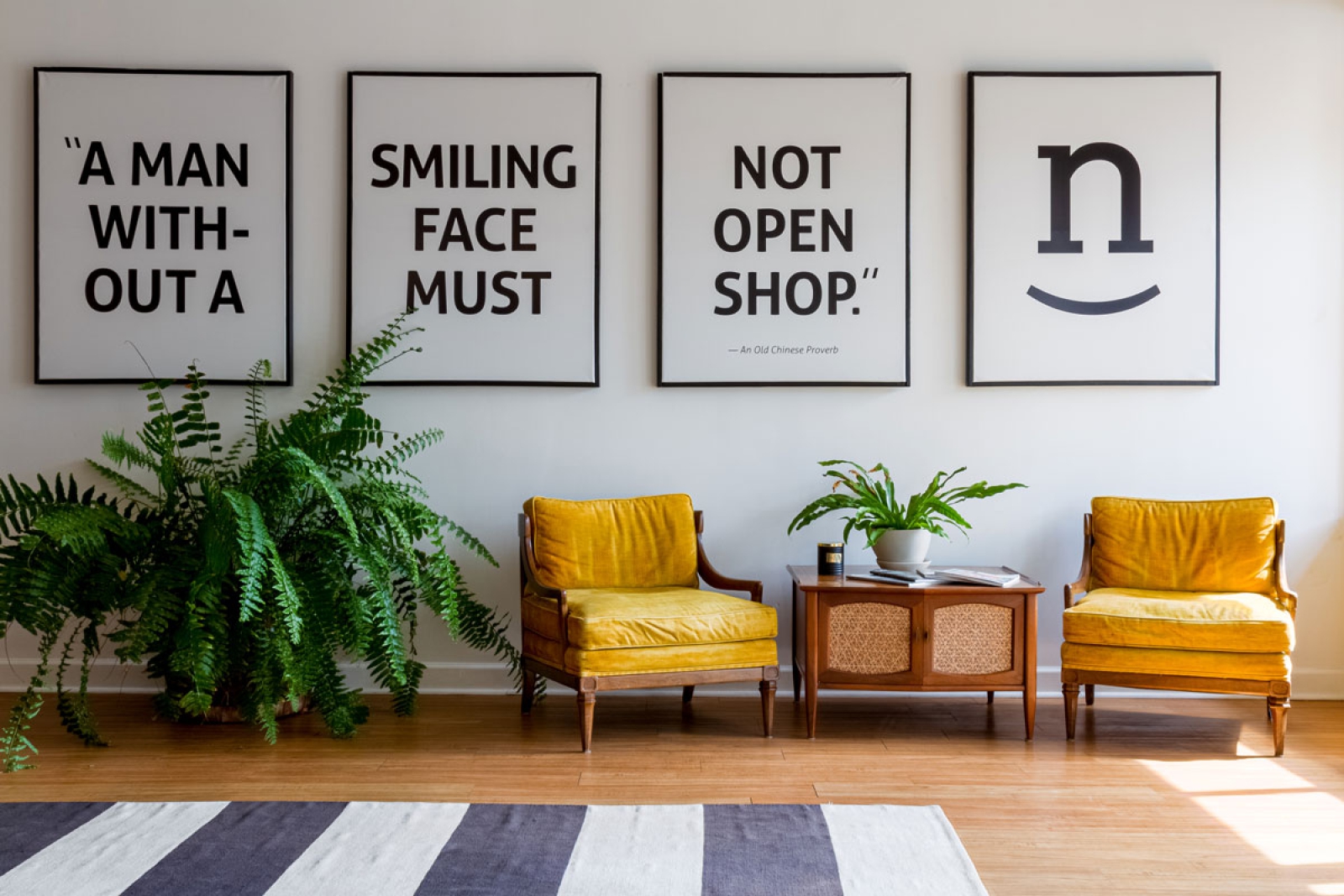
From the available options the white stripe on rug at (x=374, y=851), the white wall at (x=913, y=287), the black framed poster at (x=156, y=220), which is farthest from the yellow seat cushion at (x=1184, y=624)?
the black framed poster at (x=156, y=220)

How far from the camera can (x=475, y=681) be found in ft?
14.0

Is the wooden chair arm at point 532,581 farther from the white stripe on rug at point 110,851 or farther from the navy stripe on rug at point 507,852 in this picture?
the white stripe on rug at point 110,851

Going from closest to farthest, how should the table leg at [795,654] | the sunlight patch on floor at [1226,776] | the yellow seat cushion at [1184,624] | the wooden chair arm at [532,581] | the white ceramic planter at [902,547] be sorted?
the sunlight patch on floor at [1226,776]
the yellow seat cushion at [1184,624]
the wooden chair arm at [532,581]
the white ceramic planter at [902,547]
the table leg at [795,654]

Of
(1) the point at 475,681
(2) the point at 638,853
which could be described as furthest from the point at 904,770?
(1) the point at 475,681

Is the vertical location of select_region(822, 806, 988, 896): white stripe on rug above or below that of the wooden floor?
above

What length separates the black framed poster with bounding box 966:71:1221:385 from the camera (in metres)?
4.19

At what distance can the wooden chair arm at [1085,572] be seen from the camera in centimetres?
381

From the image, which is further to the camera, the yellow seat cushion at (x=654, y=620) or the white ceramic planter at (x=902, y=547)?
the white ceramic planter at (x=902, y=547)

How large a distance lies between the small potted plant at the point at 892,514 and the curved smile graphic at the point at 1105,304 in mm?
783

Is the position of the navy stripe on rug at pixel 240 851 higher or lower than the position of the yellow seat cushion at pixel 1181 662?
lower

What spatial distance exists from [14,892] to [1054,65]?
434 cm

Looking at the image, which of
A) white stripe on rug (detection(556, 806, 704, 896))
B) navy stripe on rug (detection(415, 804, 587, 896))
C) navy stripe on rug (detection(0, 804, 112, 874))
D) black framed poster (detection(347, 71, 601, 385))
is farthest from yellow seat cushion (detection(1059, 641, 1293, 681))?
navy stripe on rug (detection(0, 804, 112, 874))

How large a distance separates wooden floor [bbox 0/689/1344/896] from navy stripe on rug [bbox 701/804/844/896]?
0.18 meters

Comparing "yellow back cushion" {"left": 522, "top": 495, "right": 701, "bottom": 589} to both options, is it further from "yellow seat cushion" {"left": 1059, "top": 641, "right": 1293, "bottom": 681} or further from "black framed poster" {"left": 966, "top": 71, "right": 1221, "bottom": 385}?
"black framed poster" {"left": 966, "top": 71, "right": 1221, "bottom": 385}
